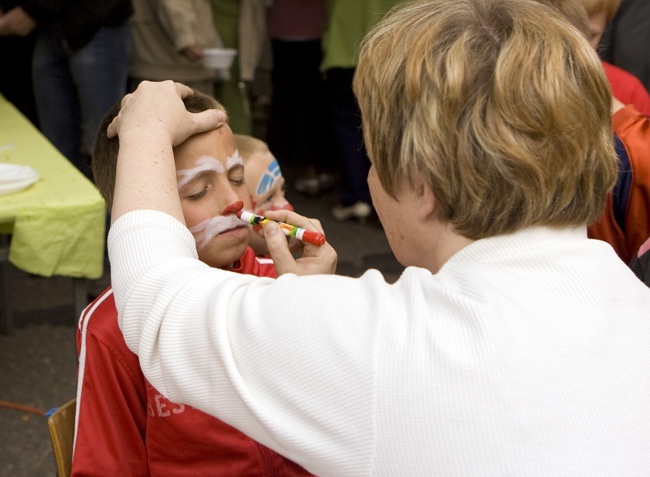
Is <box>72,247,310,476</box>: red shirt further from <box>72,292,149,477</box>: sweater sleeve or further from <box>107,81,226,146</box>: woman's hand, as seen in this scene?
<box>107,81,226,146</box>: woman's hand

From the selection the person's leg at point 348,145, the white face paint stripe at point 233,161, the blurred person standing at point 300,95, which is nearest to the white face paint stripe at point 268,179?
the white face paint stripe at point 233,161

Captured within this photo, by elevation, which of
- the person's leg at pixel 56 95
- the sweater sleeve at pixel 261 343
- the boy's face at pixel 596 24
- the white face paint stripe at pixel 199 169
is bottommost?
the person's leg at pixel 56 95

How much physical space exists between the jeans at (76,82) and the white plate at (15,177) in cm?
106

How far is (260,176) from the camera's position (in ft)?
7.07

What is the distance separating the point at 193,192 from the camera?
1444mm

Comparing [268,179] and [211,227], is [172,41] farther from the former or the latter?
[211,227]

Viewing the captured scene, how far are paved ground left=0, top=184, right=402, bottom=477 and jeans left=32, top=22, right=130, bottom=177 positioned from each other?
61 centimetres

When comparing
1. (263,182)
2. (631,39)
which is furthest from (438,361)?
(631,39)

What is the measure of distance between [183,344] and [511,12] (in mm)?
547

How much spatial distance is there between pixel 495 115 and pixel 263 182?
128 cm

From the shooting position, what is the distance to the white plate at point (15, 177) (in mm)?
2227

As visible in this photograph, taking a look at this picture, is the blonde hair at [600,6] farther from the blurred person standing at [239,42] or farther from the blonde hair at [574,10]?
the blurred person standing at [239,42]

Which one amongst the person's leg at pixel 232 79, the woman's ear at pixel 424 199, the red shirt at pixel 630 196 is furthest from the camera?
the person's leg at pixel 232 79

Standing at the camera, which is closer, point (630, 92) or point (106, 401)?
point (106, 401)
